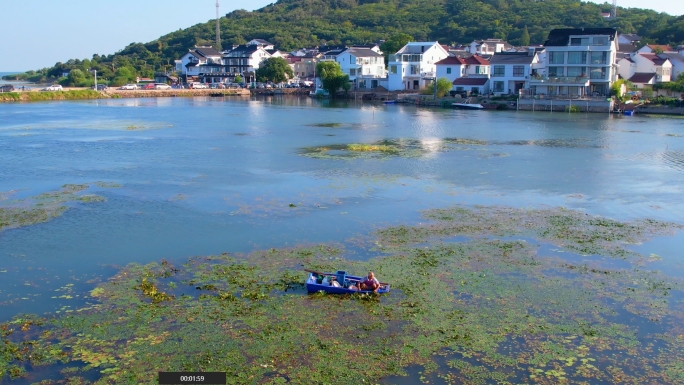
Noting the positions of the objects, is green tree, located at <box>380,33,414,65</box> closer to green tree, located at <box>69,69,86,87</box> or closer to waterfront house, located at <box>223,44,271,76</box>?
waterfront house, located at <box>223,44,271,76</box>

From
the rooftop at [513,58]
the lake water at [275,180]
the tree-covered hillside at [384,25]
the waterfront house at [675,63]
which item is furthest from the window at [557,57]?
the tree-covered hillside at [384,25]

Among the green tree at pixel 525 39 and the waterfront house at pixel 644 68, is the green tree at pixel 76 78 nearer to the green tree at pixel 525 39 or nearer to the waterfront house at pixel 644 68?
the green tree at pixel 525 39

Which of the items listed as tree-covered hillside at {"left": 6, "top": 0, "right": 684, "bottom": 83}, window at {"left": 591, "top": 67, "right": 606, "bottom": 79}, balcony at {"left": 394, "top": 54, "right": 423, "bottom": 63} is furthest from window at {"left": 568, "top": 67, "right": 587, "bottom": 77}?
tree-covered hillside at {"left": 6, "top": 0, "right": 684, "bottom": 83}

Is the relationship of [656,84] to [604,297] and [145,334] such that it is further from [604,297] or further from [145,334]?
[145,334]

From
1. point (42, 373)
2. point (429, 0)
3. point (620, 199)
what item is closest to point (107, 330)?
point (42, 373)

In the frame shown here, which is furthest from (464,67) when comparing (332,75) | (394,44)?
(394,44)

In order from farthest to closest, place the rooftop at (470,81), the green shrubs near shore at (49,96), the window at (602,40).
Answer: the green shrubs near shore at (49,96)
the rooftop at (470,81)
the window at (602,40)
